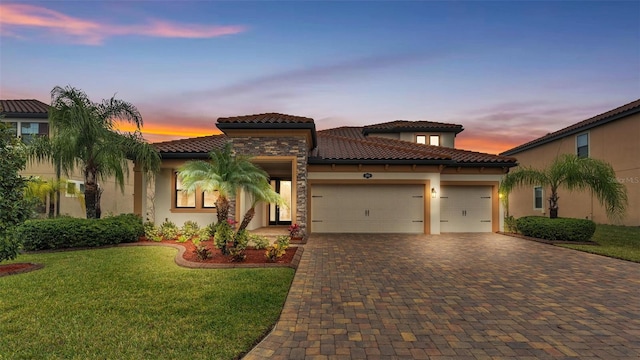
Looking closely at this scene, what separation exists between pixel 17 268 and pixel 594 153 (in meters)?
30.4

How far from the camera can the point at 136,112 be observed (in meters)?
12.1

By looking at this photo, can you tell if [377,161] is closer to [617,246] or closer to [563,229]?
[563,229]

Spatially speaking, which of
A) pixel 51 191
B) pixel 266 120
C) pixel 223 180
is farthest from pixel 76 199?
pixel 223 180

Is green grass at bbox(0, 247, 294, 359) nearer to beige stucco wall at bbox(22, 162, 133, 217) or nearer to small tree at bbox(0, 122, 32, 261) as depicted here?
small tree at bbox(0, 122, 32, 261)

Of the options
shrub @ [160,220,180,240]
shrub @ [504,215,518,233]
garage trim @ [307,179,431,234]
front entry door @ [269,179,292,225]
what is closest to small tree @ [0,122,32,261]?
shrub @ [160,220,180,240]

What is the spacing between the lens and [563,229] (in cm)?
1195

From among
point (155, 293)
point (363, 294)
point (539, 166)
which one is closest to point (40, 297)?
point (155, 293)

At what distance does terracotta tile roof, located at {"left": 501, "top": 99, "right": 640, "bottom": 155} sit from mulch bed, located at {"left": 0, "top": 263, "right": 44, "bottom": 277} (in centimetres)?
2844

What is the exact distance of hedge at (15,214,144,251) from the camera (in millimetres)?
9516

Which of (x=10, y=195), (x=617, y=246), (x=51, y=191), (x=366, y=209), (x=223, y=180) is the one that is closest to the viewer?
(x=10, y=195)

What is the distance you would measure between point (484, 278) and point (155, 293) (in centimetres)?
731

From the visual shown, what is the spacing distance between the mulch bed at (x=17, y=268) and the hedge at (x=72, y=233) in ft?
6.18

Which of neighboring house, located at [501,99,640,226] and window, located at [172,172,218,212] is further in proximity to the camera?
neighboring house, located at [501,99,640,226]

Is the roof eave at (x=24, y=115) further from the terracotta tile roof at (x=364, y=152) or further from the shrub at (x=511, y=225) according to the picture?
the shrub at (x=511, y=225)
